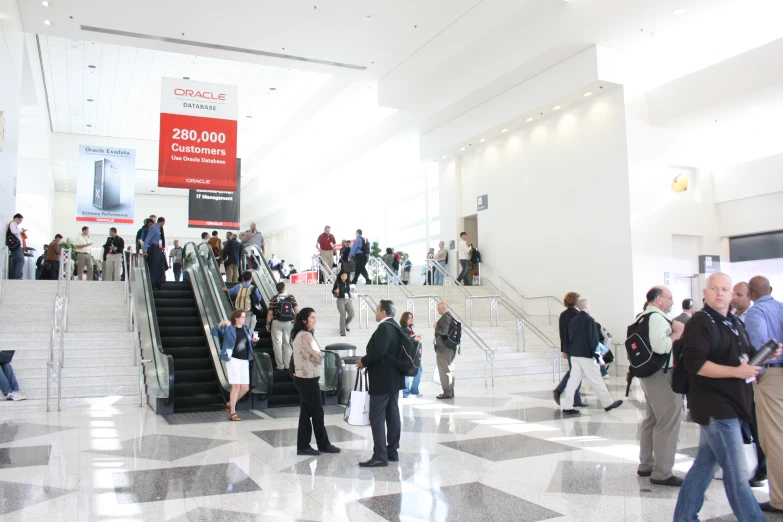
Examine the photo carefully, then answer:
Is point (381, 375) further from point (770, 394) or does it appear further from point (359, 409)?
point (770, 394)

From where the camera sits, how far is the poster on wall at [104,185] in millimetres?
20031

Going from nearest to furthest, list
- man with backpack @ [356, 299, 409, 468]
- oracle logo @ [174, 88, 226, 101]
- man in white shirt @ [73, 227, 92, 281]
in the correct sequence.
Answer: man with backpack @ [356, 299, 409, 468]
oracle logo @ [174, 88, 226, 101]
man in white shirt @ [73, 227, 92, 281]

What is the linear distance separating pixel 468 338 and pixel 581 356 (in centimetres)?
580

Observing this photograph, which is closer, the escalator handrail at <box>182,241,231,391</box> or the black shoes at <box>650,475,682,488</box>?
the black shoes at <box>650,475,682,488</box>

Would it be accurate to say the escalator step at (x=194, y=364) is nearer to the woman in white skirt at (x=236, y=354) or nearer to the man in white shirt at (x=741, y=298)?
the woman in white skirt at (x=236, y=354)

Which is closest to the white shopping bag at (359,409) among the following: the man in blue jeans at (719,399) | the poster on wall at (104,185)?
the man in blue jeans at (719,399)

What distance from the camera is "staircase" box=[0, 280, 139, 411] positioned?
31.8ft

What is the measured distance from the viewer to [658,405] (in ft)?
16.4

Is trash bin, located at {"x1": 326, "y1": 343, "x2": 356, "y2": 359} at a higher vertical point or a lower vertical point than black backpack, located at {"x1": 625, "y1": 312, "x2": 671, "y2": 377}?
lower

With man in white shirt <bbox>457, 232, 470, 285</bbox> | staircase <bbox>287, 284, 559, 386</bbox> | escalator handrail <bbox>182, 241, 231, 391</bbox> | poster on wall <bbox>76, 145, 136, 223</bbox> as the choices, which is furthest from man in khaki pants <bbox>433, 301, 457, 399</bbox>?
poster on wall <bbox>76, 145, 136, 223</bbox>

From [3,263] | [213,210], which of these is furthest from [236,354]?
[213,210]

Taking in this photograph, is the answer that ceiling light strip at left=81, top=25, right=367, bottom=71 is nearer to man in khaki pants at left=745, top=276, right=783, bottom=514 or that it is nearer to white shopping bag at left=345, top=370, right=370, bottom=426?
white shopping bag at left=345, top=370, right=370, bottom=426

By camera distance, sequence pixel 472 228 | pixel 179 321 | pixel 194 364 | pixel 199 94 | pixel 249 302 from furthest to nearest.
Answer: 1. pixel 472 228
2. pixel 199 94
3. pixel 179 321
4. pixel 249 302
5. pixel 194 364

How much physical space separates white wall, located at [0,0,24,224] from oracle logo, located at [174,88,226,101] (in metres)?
3.42
